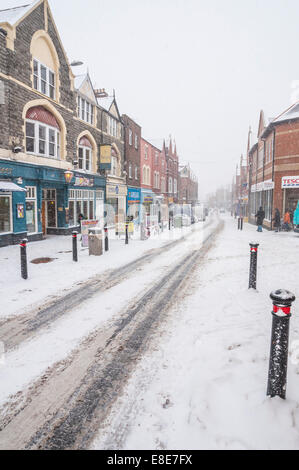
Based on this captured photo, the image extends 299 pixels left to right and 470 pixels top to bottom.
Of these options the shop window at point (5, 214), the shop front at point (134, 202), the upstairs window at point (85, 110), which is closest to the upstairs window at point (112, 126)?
the upstairs window at point (85, 110)

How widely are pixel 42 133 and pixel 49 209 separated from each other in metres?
4.85

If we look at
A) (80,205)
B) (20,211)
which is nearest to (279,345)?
(20,211)

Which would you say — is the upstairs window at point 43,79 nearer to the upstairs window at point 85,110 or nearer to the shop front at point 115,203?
the upstairs window at point 85,110

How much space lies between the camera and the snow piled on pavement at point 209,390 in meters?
2.49

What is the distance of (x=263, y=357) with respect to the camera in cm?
370

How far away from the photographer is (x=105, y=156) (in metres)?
21.6

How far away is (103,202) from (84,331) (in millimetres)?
19295

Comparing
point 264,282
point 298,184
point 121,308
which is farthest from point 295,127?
point 121,308

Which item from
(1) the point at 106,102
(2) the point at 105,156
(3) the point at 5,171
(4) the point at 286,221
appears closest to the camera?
(3) the point at 5,171

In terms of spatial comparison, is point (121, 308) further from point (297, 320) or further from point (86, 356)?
point (297, 320)

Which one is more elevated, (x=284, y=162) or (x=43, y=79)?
(x=43, y=79)

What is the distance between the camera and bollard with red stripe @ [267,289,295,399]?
9.22 ft

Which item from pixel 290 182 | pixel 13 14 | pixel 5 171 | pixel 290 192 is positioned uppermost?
pixel 13 14

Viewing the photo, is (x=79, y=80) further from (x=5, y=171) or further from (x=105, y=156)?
(x=5, y=171)
